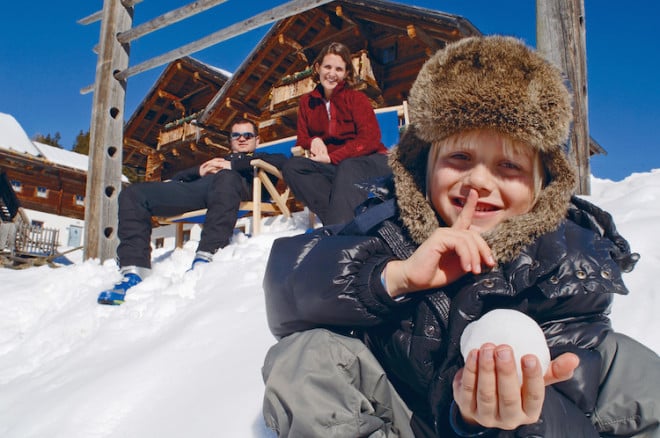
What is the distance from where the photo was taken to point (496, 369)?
895mm

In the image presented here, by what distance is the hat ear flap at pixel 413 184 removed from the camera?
1483 mm

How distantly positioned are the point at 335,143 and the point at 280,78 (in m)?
9.16

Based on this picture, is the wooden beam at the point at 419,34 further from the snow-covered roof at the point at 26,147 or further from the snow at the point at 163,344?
the snow-covered roof at the point at 26,147

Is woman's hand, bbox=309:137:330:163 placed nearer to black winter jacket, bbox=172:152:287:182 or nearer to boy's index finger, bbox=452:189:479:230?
black winter jacket, bbox=172:152:287:182

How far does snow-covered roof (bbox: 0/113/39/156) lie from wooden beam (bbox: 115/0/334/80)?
2311 centimetres

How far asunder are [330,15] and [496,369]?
456 inches

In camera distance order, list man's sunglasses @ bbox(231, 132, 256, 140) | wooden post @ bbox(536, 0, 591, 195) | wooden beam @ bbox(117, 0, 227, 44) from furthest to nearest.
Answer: wooden beam @ bbox(117, 0, 227, 44) → man's sunglasses @ bbox(231, 132, 256, 140) → wooden post @ bbox(536, 0, 591, 195)

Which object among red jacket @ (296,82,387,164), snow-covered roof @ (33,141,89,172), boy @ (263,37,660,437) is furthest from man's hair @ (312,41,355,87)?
snow-covered roof @ (33,141,89,172)

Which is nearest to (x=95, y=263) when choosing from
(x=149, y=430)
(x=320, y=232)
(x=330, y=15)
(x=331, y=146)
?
(x=331, y=146)

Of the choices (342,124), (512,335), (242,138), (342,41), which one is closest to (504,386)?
(512,335)

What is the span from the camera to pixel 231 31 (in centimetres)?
519

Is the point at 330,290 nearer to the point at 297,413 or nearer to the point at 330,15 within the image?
the point at 297,413

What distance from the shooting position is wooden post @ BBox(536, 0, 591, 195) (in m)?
3.68

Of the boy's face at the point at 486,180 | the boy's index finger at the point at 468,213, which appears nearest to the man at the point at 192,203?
the boy's face at the point at 486,180
